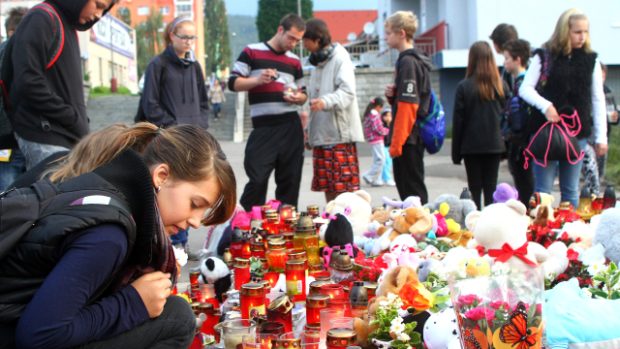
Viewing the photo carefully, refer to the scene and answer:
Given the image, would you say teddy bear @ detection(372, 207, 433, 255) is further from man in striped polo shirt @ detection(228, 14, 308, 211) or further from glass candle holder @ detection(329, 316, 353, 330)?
man in striped polo shirt @ detection(228, 14, 308, 211)

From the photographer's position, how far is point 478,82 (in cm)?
611

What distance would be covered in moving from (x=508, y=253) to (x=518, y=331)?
1346 mm

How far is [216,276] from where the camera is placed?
156 inches

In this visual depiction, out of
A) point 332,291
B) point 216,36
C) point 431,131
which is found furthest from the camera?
point 216,36

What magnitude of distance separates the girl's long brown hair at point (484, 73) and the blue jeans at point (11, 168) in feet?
11.7

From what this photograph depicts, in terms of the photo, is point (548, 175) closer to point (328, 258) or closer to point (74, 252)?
point (328, 258)

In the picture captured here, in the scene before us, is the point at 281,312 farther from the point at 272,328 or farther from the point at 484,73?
the point at 484,73

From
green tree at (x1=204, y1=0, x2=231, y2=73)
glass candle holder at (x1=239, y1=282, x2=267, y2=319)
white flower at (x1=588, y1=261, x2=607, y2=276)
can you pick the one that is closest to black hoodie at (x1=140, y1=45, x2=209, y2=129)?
glass candle holder at (x1=239, y1=282, x2=267, y2=319)

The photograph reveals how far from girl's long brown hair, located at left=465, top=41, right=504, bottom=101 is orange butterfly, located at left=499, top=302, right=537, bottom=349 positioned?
408 cm

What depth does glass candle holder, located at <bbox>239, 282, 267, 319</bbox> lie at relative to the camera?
3.17 meters

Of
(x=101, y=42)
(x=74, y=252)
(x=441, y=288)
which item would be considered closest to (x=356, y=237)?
(x=441, y=288)

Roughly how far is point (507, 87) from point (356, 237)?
8.51 feet

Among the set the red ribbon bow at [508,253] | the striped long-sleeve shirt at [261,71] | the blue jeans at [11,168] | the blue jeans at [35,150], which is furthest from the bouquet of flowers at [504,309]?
the striped long-sleeve shirt at [261,71]

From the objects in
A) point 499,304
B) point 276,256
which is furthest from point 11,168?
point 499,304
